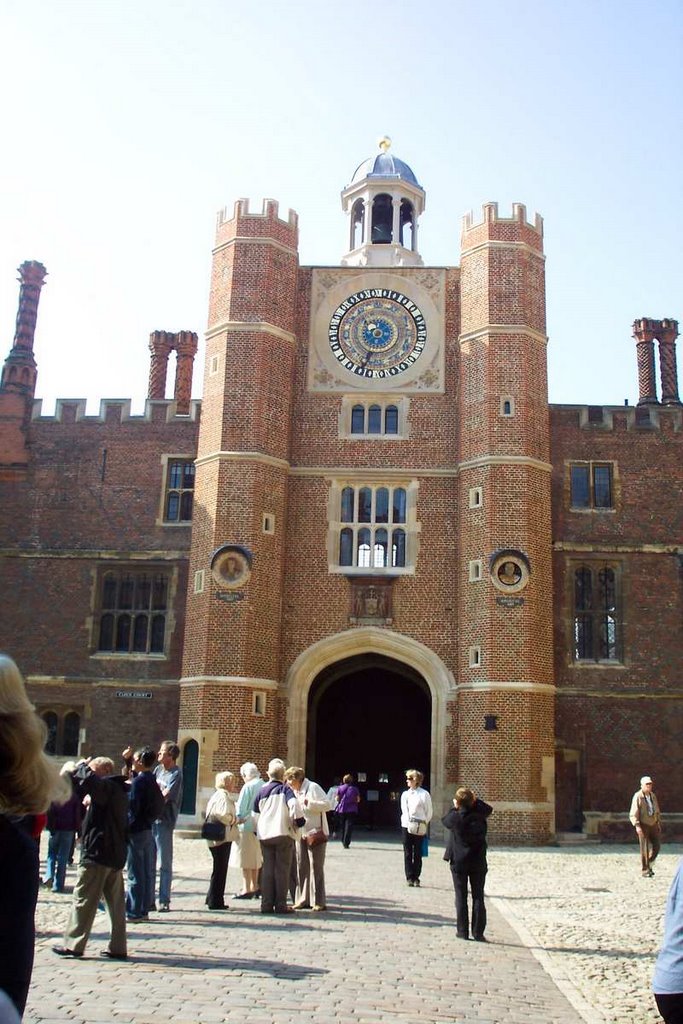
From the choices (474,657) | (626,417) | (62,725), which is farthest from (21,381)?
(626,417)

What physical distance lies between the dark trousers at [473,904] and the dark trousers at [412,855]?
4033mm

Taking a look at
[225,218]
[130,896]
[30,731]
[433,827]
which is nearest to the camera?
[30,731]

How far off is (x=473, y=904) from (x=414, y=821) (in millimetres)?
3978

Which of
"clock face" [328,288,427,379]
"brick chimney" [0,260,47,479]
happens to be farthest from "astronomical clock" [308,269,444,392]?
"brick chimney" [0,260,47,479]

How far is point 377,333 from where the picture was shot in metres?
27.7

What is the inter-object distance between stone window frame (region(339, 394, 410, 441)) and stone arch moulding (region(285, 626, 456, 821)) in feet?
15.6

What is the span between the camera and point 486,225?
1057 inches

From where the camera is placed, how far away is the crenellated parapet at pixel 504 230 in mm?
26719

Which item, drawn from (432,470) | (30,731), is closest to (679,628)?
(432,470)

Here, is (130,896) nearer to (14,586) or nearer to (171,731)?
(171,731)

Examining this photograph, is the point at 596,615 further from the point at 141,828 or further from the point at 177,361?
the point at 141,828

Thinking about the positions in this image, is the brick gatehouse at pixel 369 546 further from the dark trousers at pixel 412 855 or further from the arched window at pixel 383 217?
the dark trousers at pixel 412 855

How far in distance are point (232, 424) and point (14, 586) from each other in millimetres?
7167

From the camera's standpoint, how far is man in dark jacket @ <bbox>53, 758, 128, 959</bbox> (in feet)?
28.8
